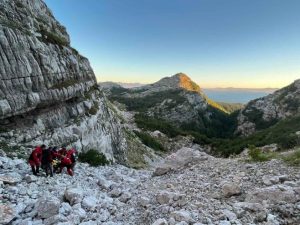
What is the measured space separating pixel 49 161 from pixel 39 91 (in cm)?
887

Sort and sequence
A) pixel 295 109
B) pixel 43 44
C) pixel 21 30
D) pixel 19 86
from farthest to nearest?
pixel 295 109, pixel 43 44, pixel 21 30, pixel 19 86

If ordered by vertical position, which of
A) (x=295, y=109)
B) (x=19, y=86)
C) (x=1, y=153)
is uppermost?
(x=19, y=86)

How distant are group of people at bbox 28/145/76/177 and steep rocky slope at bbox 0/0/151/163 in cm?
334

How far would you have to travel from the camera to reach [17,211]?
11.9 meters

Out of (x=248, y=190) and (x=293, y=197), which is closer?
(x=293, y=197)

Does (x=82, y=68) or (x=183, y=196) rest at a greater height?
(x=82, y=68)

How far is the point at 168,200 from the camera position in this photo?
13.3 metres

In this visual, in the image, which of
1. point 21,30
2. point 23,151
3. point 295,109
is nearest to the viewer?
point 23,151

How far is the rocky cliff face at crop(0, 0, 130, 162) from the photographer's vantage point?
22.1m

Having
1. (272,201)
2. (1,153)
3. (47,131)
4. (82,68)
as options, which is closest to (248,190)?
(272,201)

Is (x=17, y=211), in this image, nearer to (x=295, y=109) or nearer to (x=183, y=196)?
(x=183, y=196)

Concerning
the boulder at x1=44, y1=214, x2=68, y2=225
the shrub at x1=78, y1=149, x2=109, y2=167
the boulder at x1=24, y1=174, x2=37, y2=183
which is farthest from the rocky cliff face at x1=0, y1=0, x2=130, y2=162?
the boulder at x1=44, y1=214, x2=68, y2=225

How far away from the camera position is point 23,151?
68.1 ft

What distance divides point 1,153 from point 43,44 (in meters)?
13.0
